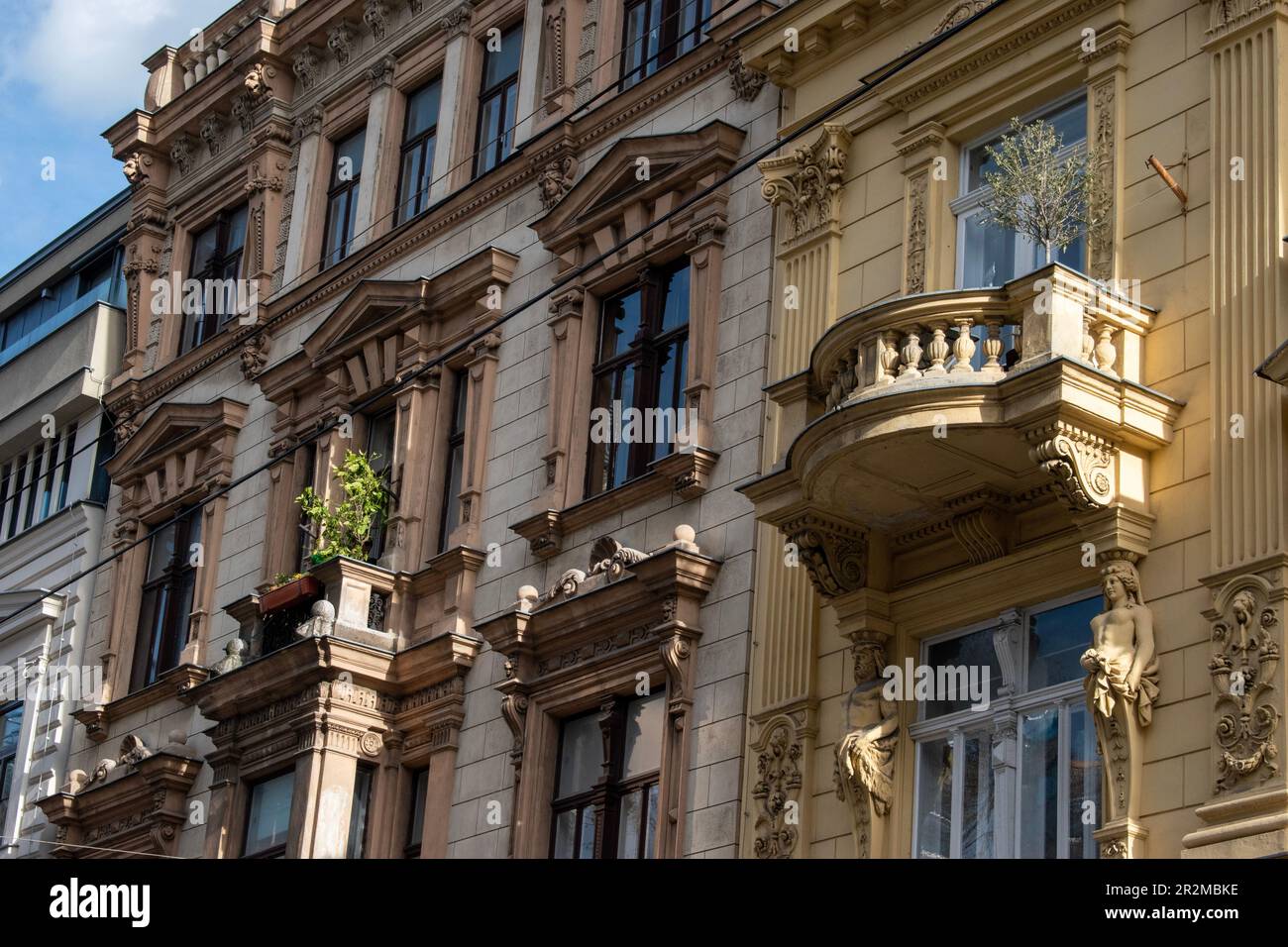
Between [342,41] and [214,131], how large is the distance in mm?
3104

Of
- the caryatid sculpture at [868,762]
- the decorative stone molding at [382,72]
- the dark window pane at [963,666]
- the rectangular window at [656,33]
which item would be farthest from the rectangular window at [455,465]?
the dark window pane at [963,666]

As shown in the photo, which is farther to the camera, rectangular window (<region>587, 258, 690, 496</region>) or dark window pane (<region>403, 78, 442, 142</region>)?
dark window pane (<region>403, 78, 442, 142</region>)

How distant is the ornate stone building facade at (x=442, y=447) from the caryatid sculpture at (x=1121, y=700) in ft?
13.6

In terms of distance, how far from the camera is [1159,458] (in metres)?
17.0

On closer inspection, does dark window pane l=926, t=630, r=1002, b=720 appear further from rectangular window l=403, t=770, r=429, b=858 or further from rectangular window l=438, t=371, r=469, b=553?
rectangular window l=438, t=371, r=469, b=553

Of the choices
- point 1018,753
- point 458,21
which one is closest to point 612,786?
point 1018,753

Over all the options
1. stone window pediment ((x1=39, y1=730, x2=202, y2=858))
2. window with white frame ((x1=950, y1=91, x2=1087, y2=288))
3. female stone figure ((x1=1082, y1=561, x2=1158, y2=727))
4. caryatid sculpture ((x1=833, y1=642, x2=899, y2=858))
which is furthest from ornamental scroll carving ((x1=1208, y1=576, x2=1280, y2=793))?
stone window pediment ((x1=39, y1=730, x2=202, y2=858))

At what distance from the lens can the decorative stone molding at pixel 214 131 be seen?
105 ft

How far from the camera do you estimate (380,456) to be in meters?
26.3

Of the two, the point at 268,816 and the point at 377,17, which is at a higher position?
the point at 377,17

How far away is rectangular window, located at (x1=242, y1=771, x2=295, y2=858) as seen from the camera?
24.6 metres

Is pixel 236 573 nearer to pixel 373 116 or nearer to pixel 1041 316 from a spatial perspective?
pixel 373 116

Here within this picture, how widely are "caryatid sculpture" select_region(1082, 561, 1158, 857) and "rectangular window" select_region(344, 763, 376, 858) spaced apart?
9.62 metres

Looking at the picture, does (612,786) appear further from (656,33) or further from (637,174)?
(656,33)
